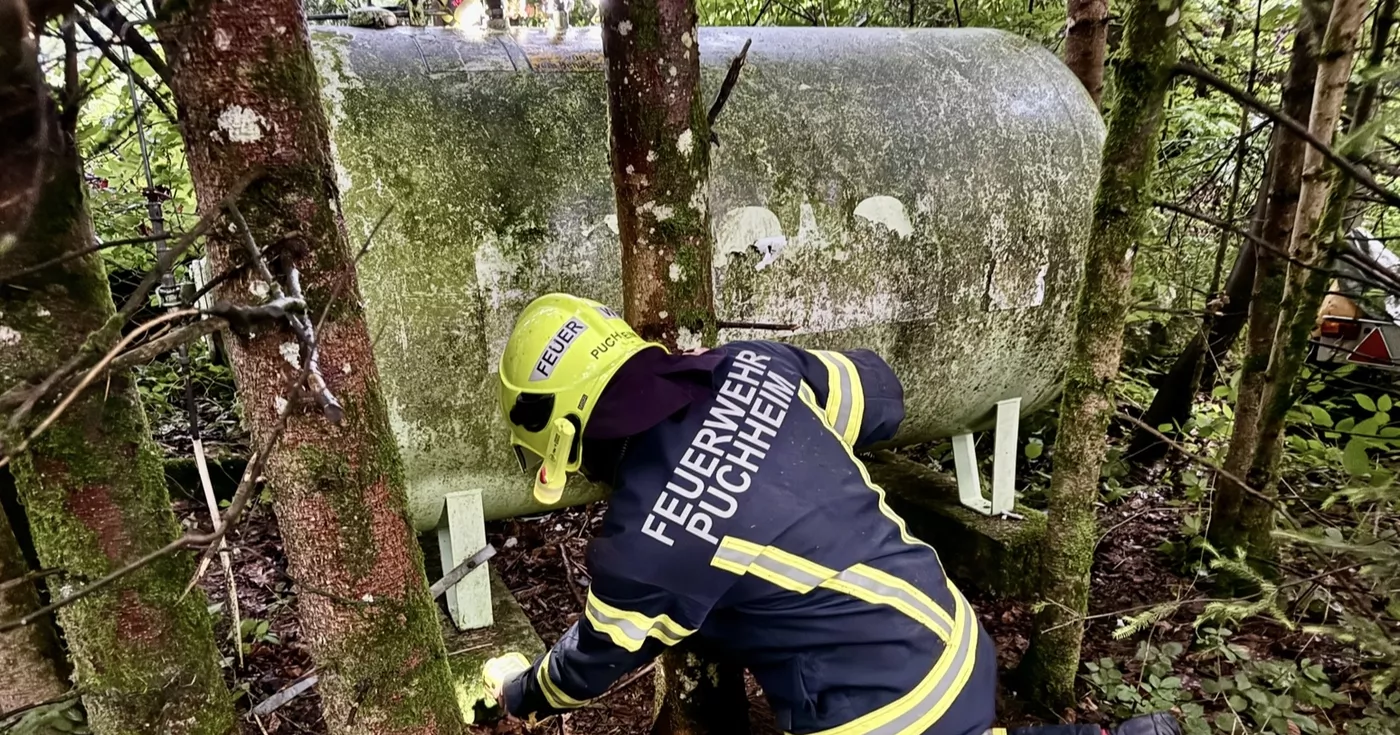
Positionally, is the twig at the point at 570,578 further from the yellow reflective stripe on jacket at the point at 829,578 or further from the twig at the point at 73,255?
the twig at the point at 73,255

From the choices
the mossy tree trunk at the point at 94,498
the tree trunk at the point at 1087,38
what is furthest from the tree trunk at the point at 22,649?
the tree trunk at the point at 1087,38

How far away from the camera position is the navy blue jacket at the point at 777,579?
170 cm

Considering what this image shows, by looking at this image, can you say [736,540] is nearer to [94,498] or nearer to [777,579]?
[777,579]

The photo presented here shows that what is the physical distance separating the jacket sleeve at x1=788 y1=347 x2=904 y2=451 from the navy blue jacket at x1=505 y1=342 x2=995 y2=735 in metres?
0.07

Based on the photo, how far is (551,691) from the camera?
1979mm

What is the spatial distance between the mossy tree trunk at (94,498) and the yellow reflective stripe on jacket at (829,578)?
105cm

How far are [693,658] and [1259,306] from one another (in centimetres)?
295

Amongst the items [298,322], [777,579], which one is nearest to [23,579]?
[298,322]

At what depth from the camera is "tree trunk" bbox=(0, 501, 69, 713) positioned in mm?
1865

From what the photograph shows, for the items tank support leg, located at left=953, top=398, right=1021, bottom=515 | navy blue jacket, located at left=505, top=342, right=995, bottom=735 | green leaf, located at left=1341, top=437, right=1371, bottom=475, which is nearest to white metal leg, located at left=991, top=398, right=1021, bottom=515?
tank support leg, located at left=953, top=398, right=1021, bottom=515

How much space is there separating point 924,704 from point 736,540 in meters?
0.60

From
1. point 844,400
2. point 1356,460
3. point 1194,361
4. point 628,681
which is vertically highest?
point 844,400

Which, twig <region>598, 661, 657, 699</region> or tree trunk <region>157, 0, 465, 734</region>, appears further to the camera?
twig <region>598, 661, 657, 699</region>

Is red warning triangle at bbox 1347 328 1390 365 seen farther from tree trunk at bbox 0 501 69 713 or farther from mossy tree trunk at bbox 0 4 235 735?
tree trunk at bbox 0 501 69 713
